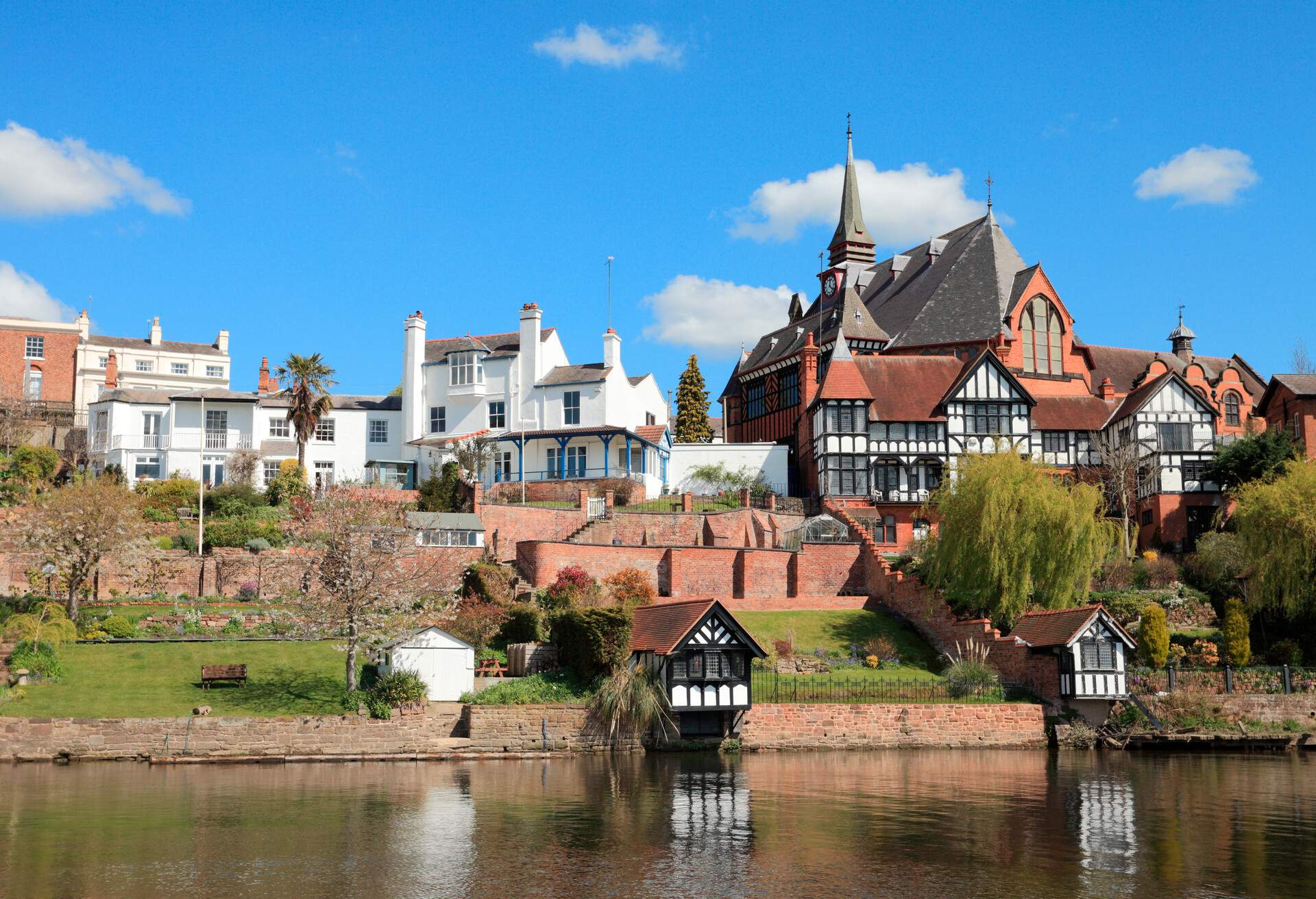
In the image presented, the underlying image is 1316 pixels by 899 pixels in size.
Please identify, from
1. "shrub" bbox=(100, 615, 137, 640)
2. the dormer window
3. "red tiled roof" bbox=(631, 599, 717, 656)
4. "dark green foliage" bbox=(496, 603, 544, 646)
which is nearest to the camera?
"red tiled roof" bbox=(631, 599, 717, 656)

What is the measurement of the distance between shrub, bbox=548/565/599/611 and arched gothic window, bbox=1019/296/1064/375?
3075cm

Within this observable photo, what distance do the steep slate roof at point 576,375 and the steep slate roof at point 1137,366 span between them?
2641 cm

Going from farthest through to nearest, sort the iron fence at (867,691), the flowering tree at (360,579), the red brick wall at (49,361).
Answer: the red brick wall at (49,361) → the iron fence at (867,691) → the flowering tree at (360,579)

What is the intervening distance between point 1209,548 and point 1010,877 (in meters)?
34.4

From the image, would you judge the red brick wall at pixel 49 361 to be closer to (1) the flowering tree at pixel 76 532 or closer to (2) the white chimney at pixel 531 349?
(2) the white chimney at pixel 531 349

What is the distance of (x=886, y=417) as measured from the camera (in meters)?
62.0

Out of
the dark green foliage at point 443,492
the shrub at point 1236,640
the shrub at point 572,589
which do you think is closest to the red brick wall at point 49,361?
the dark green foliage at point 443,492

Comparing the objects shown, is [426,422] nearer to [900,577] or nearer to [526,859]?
[900,577]

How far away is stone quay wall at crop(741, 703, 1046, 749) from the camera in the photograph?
38.4 meters

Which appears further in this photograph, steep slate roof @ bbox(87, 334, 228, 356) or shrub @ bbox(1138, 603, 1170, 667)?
steep slate roof @ bbox(87, 334, 228, 356)

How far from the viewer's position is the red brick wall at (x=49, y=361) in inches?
3002

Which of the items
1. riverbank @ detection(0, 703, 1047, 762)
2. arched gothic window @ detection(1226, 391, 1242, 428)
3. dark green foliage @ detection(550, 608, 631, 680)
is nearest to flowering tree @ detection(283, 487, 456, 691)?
riverbank @ detection(0, 703, 1047, 762)

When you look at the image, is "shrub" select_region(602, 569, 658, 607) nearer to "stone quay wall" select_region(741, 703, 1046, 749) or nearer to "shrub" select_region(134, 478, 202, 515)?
"stone quay wall" select_region(741, 703, 1046, 749)

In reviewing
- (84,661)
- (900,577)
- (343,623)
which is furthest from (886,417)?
(84,661)
